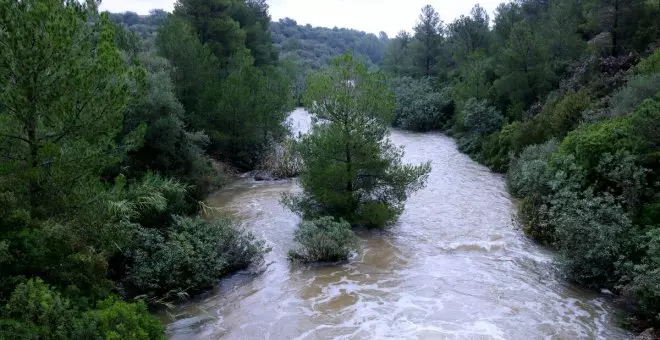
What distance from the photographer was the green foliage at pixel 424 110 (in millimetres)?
38844

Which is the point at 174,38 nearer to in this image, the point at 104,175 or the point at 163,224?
the point at 104,175

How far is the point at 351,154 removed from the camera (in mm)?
15844

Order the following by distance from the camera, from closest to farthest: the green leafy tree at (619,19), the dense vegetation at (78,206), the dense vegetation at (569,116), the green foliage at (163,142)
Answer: the dense vegetation at (78,206) < the dense vegetation at (569,116) < the green foliage at (163,142) < the green leafy tree at (619,19)

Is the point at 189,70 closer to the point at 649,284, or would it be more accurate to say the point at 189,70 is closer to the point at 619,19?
the point at 649,284

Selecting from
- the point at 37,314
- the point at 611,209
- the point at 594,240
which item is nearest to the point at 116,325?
the point at 37,314

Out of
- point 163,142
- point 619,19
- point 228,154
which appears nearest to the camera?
point 163,142

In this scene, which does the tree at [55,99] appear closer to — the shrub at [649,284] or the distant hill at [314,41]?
the shrub at [649,284]

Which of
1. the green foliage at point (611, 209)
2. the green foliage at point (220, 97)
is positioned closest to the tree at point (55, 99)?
the green foliage at point (611, 209)

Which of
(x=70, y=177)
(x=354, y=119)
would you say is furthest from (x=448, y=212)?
(x=70, y=177)

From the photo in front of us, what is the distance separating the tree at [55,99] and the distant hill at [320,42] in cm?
8019

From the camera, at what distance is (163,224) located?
13.6m

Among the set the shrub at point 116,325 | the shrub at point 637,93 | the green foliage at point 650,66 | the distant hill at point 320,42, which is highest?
the distant hill at point 320,42

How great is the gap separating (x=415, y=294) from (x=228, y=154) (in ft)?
54.3

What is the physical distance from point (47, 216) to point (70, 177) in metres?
0.76
